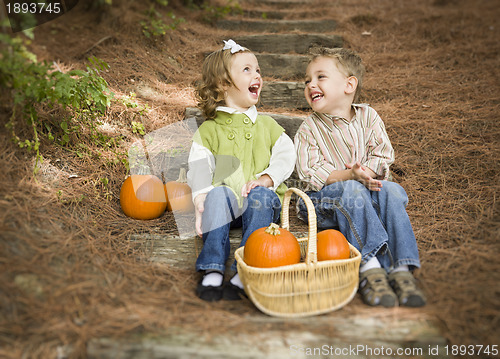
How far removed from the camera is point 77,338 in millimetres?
1423

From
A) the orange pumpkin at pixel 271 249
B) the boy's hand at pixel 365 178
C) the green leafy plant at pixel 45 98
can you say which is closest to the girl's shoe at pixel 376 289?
the orange pumpkin at pixel 271 249

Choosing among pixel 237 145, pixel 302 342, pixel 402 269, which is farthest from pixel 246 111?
pixel 302 342

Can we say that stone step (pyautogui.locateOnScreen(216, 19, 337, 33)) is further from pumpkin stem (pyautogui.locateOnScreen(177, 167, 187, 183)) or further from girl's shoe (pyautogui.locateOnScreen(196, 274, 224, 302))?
girl's shoe (pyautogui.locateOnScreen(196, 274, 224, 302))

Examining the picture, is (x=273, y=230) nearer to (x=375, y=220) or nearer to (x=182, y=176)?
(x=375, y=220)

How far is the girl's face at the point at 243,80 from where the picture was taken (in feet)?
8.03

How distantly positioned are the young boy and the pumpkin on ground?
40.0 inches

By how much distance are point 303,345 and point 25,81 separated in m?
1.99

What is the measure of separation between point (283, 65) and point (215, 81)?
165cm

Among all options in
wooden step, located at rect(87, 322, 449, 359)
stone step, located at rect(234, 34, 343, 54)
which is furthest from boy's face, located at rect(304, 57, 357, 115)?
stone step, located at rect(234, 34, 343, 54)

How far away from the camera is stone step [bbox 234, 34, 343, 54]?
4312 mm

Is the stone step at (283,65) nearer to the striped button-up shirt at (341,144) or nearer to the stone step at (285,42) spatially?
the stone step at (285,42)

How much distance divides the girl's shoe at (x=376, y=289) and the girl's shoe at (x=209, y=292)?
2.38ft

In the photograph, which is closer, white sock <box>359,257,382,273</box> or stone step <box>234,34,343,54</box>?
white sock <box>359,257,382,273</box>

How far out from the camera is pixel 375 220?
6.59 feet
